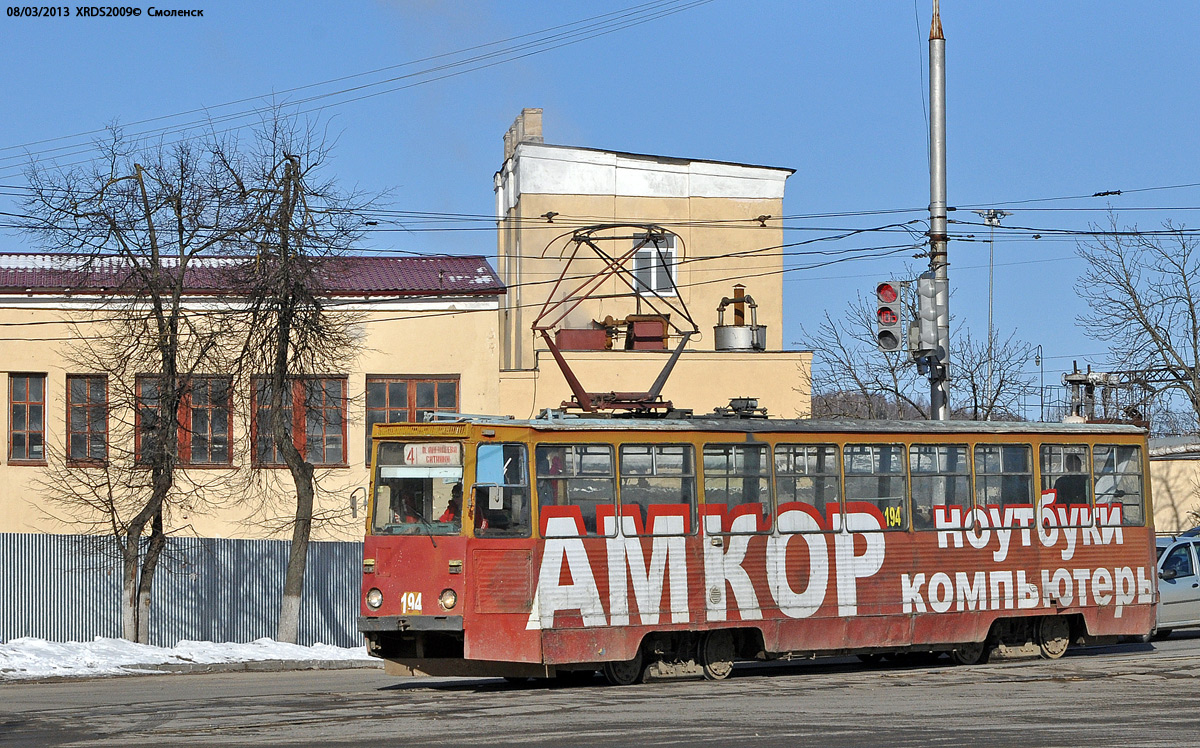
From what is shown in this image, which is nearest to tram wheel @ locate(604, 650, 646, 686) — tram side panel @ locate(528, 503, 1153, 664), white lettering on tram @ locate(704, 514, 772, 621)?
tram side panel @ locate(528, 503, 1153, 664)

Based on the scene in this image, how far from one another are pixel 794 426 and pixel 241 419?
16.8 metres

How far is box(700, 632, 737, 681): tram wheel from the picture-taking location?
15.9 m

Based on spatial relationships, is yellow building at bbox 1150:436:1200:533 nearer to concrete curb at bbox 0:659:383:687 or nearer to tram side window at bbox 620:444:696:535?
concrete curb at bbox 0:659:383:687

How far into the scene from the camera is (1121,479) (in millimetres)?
18453

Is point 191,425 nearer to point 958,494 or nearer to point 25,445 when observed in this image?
point 25,445

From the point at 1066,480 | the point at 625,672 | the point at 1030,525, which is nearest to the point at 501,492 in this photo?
the point at 625,672

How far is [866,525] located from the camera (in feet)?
55.1

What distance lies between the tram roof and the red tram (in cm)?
3

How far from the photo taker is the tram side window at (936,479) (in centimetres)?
1714

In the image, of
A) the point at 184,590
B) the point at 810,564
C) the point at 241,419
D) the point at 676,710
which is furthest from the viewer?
the point at 241,419

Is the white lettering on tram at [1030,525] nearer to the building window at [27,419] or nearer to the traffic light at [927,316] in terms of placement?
the traffic light at [927,316]

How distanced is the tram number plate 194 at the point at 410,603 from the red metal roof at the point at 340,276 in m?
13.6

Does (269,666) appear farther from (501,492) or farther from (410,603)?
(501,492)

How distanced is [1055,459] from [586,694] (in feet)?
23.5
